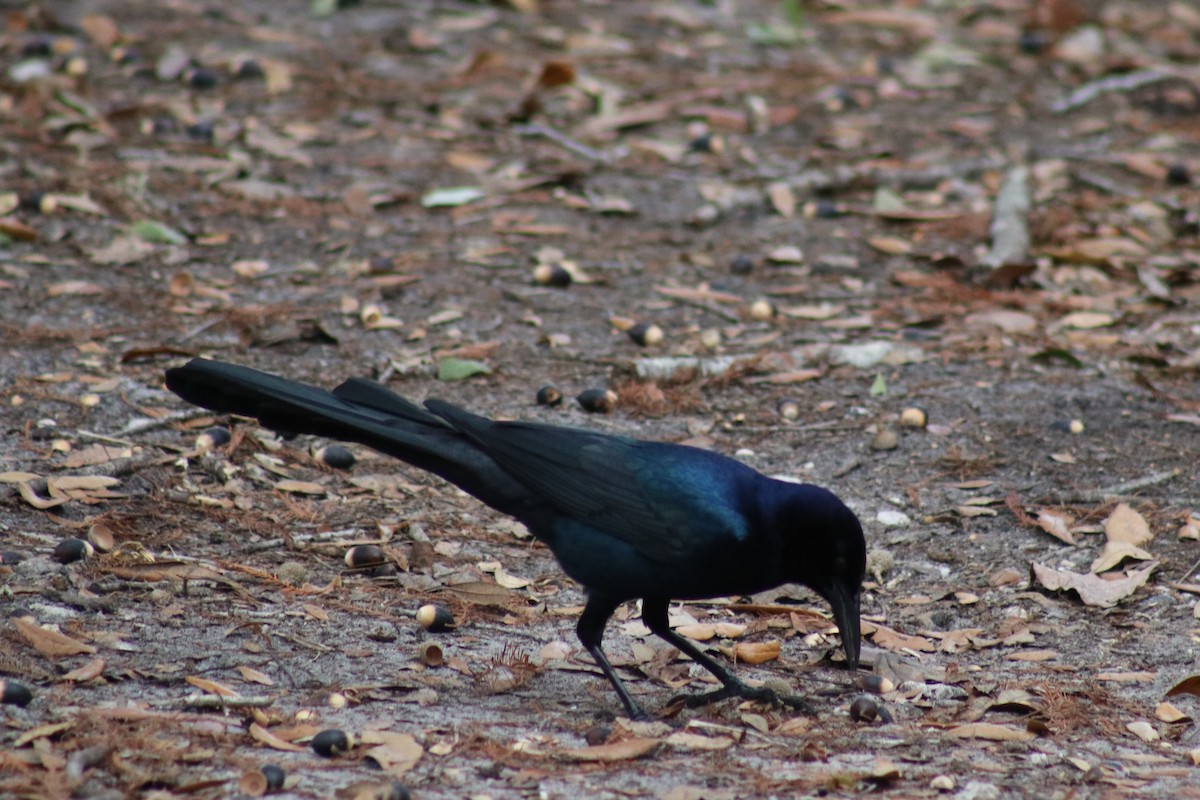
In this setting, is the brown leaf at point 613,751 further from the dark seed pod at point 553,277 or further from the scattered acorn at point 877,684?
the dark seed pod at point 553,277

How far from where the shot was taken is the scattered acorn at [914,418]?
6.00 metres

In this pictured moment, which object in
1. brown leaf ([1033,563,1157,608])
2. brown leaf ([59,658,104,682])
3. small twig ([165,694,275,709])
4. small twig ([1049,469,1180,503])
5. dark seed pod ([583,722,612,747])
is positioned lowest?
brown leaf ([1033,563,1157,608])

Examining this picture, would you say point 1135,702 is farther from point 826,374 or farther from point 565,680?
point 826,374

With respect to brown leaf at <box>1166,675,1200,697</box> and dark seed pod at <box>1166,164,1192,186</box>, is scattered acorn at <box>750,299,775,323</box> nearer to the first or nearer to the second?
dark seed pod at <box>1166,164,1192,186</box>

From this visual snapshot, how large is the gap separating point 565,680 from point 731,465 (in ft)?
2.63

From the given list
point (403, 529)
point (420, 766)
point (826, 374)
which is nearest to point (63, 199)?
point (403, 529)

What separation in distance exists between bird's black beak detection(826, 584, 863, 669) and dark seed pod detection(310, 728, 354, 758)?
1.45 metres

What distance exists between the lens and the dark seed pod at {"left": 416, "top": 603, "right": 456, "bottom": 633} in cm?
444

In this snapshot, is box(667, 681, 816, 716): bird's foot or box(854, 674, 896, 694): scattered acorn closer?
box(667, 681, 816, 716): bird's foot

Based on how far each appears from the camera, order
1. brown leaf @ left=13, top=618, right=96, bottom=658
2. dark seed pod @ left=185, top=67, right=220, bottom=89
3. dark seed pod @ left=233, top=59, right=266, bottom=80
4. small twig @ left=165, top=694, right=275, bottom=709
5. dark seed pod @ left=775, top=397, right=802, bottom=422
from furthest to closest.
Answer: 1. dark seed pod @ left=233, top=59, right=266, bottom=80
2. dark seed pod @ left=185, top=67, right=220, bottom=89
3. dark seed pod @ left=775, top=397, right=802, bottom=422
4. brown leaf @ left=13, top=618, right=96, bottom=658
5. small twig @ left=165, top=694, right=275, bottom=709

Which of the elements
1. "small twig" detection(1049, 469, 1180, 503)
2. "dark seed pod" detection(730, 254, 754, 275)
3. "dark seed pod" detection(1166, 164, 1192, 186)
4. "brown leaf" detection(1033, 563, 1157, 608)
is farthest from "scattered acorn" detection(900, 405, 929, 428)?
"dark seed pod" detection(1166, 164, 1192, 186)

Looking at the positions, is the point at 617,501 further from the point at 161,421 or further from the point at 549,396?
the point at 161,421

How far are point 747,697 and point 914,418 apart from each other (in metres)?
2.25

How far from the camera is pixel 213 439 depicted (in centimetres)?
547
